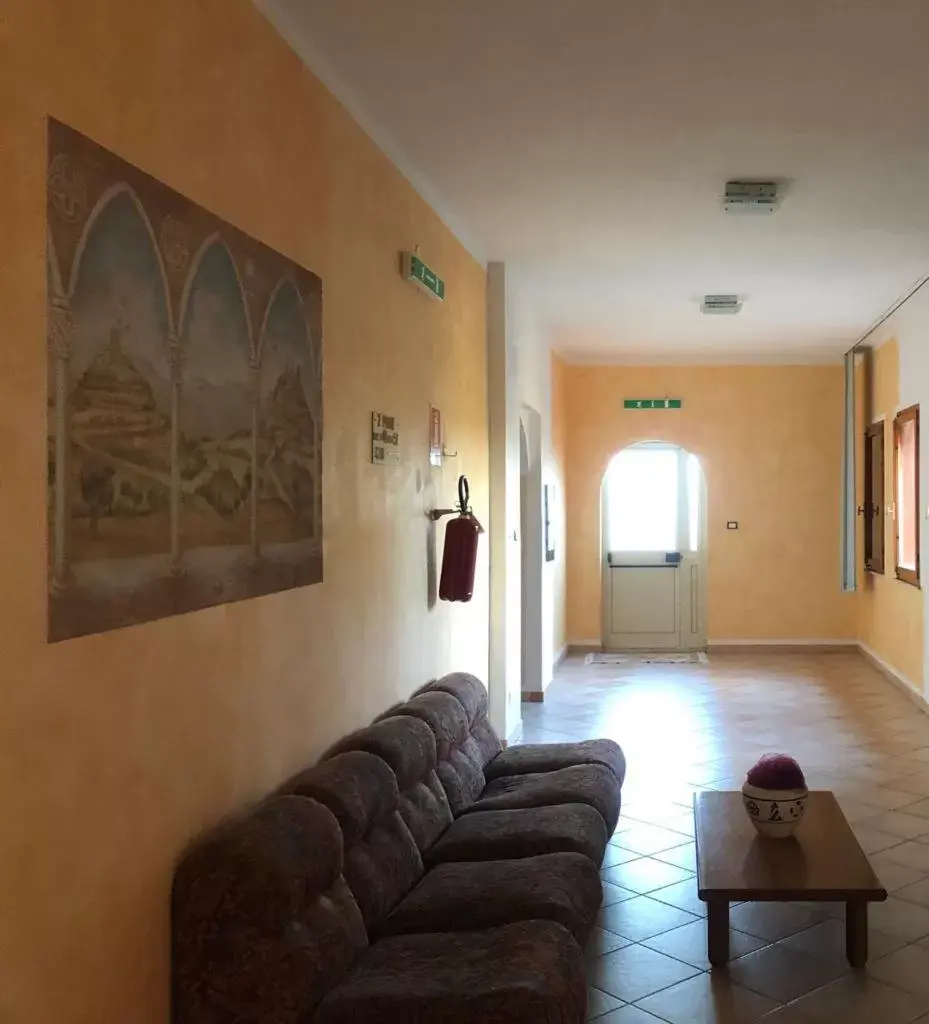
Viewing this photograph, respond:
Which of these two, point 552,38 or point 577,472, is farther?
point 577,472

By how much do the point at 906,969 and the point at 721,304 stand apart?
5336 mm

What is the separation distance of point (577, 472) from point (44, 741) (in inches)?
368

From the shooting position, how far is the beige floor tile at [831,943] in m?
3.78

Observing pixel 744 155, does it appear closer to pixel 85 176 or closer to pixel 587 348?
pixel 85 176

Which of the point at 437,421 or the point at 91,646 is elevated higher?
the point at 437,421

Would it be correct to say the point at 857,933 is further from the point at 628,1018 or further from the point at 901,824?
the point at 901,824

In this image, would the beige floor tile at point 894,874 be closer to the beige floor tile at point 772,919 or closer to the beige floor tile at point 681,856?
the beige floor tile at point 772,919

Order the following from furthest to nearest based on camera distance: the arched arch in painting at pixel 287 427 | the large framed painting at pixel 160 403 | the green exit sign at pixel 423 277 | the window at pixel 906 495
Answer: the window at pixel 906 495, the green exit sign at pixel 423 277, the arched arch in painting at pixel 287 427, the large framed painting at pixel 160 403

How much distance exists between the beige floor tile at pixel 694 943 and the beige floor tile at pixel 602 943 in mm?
93

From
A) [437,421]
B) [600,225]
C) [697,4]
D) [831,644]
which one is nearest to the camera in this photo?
[697,4]

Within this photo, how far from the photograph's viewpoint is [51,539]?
198cm

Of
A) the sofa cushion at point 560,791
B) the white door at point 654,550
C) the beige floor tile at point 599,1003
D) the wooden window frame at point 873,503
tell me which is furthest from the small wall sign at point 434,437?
the white door at point 654,550

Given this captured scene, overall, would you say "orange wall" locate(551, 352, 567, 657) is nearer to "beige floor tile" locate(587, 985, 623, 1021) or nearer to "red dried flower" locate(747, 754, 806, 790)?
"red dried flower" locate(747, 754, 806, 790)

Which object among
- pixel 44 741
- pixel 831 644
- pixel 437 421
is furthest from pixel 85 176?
pixel 831 644
